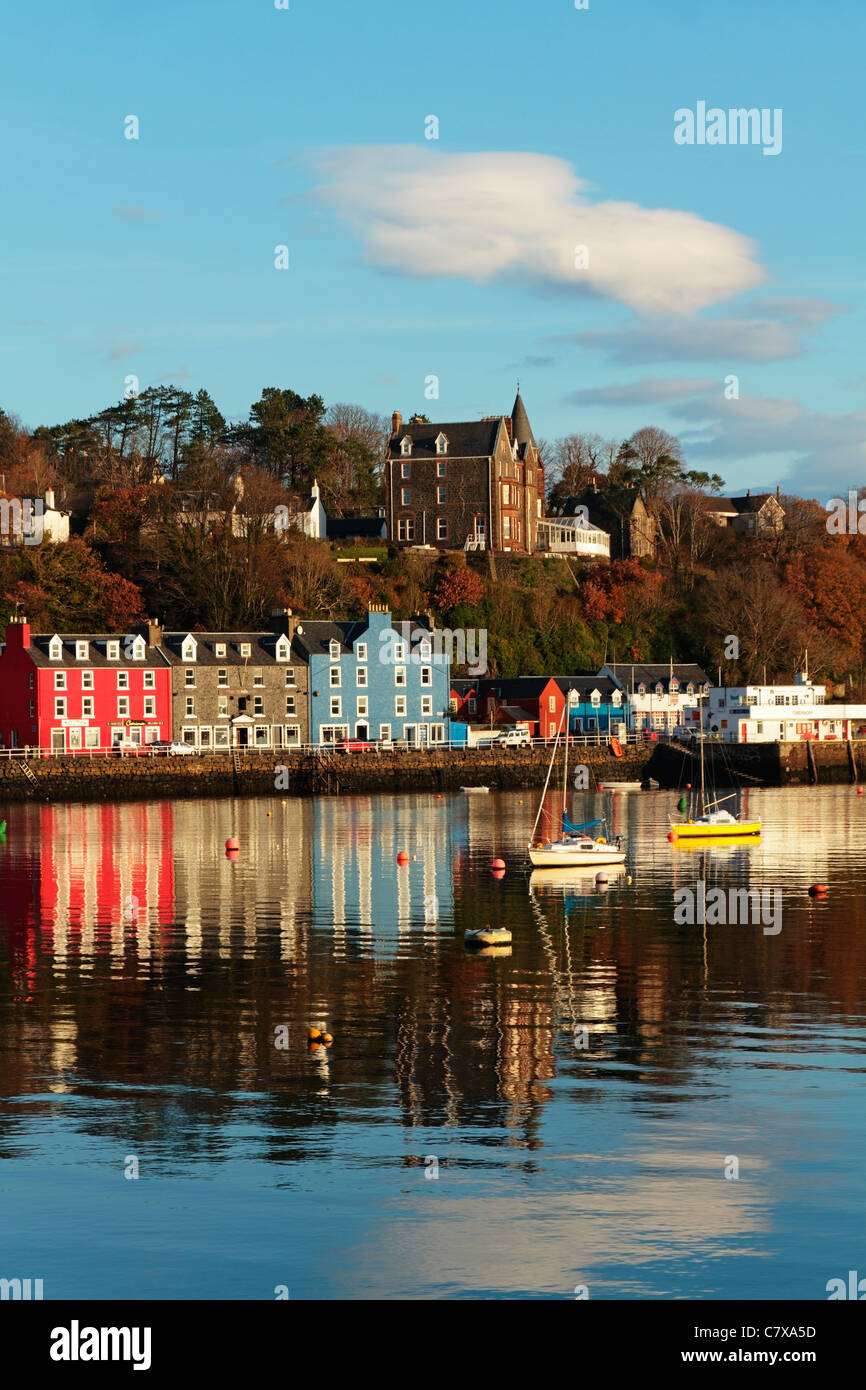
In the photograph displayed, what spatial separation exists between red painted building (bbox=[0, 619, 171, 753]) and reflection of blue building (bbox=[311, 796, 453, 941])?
803 inches

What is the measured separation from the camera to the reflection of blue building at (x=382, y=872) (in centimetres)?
3884

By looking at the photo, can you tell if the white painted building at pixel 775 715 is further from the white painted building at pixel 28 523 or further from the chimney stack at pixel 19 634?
the chimney stack at pixel 19 634

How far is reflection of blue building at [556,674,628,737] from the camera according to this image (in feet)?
377

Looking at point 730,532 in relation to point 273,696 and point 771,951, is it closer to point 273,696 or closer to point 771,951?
point 273,696

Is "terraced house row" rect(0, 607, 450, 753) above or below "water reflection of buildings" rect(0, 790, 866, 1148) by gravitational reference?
above

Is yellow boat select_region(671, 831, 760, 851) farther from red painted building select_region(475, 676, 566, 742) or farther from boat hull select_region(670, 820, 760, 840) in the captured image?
red painted building select_region(475, 676, 566, 742)

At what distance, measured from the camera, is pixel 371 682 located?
103688 mm

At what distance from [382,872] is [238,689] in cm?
5106

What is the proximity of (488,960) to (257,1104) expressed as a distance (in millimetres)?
12039

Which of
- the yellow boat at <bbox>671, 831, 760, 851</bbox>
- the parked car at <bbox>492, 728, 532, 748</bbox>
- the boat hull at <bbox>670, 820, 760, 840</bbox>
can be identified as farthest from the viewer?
the parked car at <bbox>492, 728, 532, 748</bbox>

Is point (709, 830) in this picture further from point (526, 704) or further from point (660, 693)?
point (660, 693)

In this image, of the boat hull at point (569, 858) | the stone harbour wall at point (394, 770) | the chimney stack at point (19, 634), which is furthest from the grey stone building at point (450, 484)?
the boat hull at point (569, 858)

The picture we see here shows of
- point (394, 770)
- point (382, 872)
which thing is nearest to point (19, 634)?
point (394, 770)

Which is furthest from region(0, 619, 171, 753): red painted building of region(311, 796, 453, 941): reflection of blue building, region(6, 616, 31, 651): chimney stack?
region(311, 796, 453, 941): reflection of blue building
